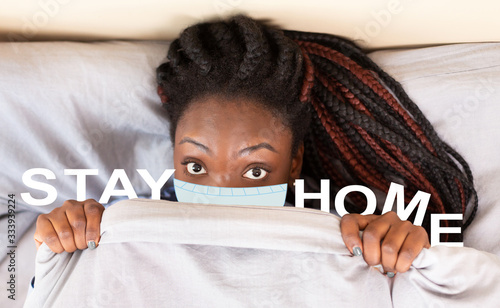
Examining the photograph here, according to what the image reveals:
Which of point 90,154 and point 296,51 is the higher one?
point 296,51

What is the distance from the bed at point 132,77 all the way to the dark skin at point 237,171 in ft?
0.62

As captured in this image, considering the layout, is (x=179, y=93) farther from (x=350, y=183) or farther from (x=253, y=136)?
(x=350, y=183)

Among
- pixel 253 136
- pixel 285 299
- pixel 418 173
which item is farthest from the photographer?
pixel 418 173

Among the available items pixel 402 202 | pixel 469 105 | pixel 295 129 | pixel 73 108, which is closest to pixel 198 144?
pixel 295 129

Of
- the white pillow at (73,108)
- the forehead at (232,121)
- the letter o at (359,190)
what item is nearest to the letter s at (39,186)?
the white pillow at (73,108)

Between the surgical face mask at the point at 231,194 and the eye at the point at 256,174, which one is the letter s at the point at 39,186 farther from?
the eye at the point at 256,174

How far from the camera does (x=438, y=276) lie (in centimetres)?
69

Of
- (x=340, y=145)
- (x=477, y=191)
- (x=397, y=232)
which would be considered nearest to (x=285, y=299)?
(x=397, y=232)

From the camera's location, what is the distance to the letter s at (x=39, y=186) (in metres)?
0.95

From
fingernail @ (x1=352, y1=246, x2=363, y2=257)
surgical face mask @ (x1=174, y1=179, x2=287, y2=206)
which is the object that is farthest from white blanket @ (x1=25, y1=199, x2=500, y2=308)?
surgical face mask @ (x1=174, y1=179, x2=287, y2=206)

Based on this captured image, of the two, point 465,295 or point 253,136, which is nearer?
point 465,295

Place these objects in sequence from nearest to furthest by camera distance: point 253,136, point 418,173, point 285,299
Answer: point 285,299, point 253,136, point 418,173

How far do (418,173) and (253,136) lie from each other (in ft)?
1.17

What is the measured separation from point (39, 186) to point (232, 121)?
0.45m
